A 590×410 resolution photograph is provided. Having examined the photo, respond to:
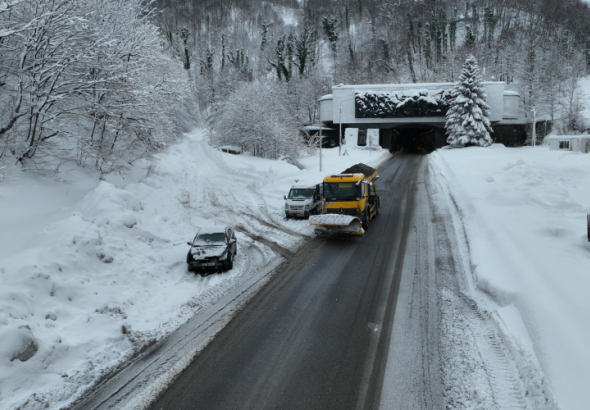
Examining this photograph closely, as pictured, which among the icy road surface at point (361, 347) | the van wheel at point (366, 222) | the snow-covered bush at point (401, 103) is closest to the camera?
the icy road surface at point (361, 347)

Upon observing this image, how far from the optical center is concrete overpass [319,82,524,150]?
5888 cm

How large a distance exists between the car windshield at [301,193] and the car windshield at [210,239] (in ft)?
26.5

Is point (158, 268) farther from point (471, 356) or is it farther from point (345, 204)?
point (471, 356)

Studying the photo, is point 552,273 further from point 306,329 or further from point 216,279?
point 216,279

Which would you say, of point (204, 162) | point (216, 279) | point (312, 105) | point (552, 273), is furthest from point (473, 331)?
point (312, 105)

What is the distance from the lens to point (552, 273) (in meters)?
9.86

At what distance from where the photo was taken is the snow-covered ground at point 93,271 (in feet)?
24.7

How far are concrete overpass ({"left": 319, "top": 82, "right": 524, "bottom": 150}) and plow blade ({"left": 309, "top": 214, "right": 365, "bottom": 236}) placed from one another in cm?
4515

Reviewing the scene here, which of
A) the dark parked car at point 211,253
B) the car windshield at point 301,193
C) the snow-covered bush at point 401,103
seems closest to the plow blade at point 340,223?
the dark parked car at point 211,253

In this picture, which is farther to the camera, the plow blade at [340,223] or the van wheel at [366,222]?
the van wheel at [366,222]

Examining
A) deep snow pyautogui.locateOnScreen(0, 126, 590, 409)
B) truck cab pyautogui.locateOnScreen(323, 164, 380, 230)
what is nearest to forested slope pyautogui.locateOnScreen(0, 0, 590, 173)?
deep snow pyautogui.locateOnScreen(0, 126, 590, 409)

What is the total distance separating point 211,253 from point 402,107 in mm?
54578

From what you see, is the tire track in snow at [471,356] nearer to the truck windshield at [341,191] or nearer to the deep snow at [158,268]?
the deep snow at [158,268]

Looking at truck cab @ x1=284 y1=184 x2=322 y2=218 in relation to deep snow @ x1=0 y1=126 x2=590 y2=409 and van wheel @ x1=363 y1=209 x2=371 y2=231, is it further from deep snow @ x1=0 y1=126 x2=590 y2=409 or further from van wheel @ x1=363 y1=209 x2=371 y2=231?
van wheel @ x1=363 y1=209 x2=371 y2=231
